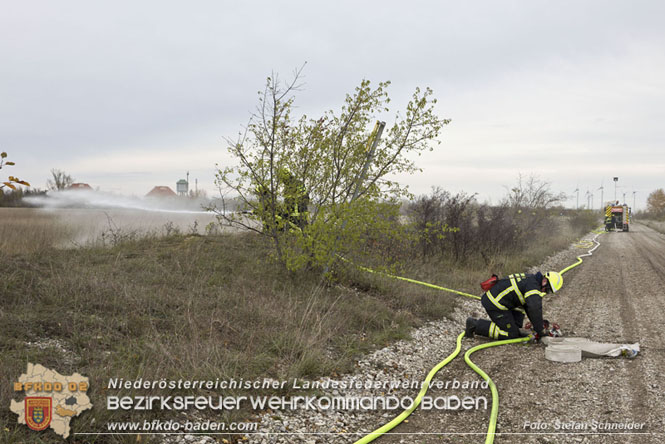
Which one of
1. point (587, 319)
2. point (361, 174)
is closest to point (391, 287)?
point (361, 174)

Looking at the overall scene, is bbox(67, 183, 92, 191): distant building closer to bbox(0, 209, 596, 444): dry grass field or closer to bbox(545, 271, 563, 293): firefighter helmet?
bbox(0, 209, 596, 444): dry grass field

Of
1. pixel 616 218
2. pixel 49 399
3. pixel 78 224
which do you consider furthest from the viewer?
pixel 616 218

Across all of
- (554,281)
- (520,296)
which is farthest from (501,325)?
(554,281)

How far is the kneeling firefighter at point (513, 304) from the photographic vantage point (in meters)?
6.50

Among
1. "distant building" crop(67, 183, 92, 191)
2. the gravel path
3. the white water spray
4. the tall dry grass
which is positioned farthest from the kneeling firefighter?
"distant building" crop(67, 183, 92, 191)

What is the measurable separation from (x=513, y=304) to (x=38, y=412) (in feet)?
20.4

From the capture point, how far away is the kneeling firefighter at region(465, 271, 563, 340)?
256 inches

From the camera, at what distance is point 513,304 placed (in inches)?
270

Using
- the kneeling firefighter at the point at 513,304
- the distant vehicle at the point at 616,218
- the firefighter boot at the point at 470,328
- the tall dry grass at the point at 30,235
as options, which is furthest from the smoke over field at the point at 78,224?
the distant vehicle at the point at 616,218

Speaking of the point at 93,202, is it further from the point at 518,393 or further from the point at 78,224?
the point at 518,393

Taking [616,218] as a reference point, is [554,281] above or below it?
below

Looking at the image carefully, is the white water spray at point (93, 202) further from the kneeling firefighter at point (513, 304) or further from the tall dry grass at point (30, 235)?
the kneeling firefighter at point (513, 304)

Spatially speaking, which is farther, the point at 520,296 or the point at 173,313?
the point at 520,296

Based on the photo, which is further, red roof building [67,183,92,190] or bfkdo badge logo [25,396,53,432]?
red roof building [67,183,92,190]
